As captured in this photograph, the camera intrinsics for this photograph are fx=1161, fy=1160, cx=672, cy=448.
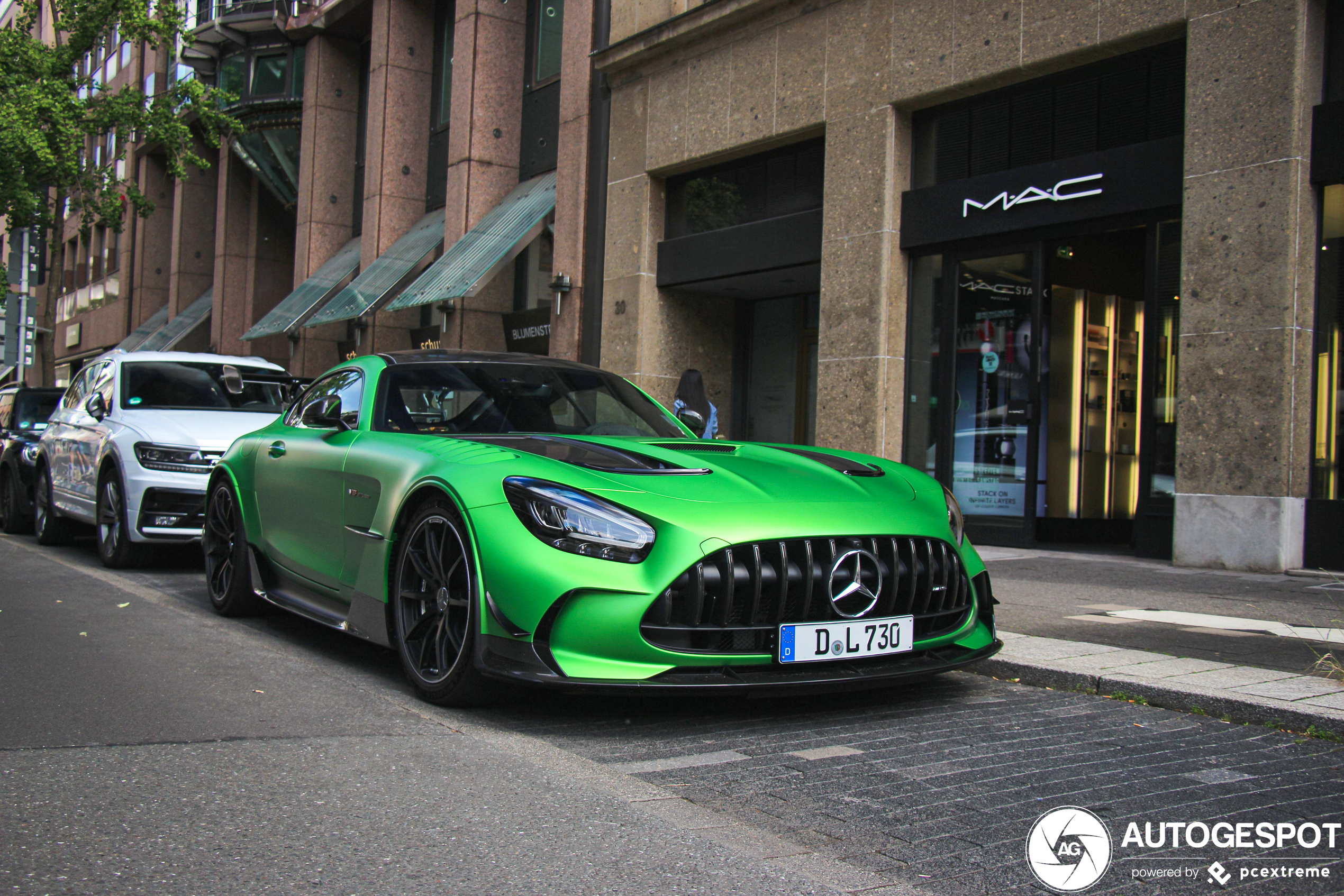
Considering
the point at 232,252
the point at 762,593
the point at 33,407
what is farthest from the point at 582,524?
the point at 232,252

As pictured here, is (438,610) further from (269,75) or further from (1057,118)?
(269,75)

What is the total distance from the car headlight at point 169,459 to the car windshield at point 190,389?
31.9 inches

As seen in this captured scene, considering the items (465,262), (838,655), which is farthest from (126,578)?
(465,262)

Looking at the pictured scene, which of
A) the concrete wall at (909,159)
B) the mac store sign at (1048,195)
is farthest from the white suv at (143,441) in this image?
the mac store sign at (1048,195)

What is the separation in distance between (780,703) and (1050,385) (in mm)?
8061

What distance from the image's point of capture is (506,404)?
5371mm

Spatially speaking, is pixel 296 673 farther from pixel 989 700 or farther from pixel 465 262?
pixel 465 262

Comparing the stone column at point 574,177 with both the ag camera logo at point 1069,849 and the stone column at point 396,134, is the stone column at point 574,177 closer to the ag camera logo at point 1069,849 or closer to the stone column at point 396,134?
the stone column at point 396,134

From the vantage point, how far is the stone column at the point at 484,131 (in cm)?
1922

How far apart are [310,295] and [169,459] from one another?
15587 mm

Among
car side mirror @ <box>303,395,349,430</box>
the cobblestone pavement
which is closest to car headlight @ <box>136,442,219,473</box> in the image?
car side mirror @ <box>303,395,349,430</box>

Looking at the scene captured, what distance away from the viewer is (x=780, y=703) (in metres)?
4.66

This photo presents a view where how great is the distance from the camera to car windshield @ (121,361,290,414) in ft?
31.3

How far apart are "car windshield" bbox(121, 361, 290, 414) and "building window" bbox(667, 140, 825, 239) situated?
6.54m
